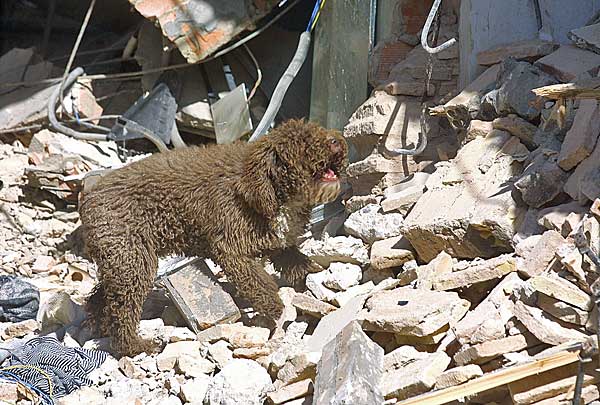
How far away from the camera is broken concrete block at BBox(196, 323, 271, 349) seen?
596cm

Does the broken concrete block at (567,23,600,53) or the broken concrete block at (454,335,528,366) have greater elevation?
the broken concrete block at (567,23,600,53)

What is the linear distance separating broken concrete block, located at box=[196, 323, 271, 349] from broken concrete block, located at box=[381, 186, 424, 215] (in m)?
1.27

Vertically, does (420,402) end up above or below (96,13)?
below

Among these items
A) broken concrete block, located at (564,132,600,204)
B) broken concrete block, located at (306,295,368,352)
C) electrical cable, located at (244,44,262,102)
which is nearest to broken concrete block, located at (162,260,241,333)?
broken concrete block, located at (306,295,368,352)

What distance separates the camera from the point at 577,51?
249 inches

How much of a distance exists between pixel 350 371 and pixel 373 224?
235 centimetres

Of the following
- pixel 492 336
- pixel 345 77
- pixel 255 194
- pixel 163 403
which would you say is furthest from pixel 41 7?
pixel 492 336

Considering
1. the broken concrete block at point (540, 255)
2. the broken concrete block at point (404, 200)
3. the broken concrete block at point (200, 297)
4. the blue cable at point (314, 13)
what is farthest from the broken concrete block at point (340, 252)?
the blue cable at point (314, 13)

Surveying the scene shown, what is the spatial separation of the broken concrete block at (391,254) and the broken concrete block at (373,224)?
4.8 inches

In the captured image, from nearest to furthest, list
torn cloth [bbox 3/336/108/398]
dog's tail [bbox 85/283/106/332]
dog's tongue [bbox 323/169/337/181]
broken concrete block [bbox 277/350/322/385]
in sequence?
broken concrete block [bbox 277/350/322/385]
torn cloth [bbox 3/336/108/398]
dog's tongue [bbox 323/169/337/181]
dog's tail [bbox 85/283/106/332]

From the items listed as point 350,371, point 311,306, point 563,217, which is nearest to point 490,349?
point 350,371

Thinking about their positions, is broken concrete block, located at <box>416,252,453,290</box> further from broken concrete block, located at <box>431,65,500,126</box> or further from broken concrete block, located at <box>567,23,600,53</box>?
broken concrete block, located at <box>567,23,600,53</box>

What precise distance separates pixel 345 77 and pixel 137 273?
315 centimetres

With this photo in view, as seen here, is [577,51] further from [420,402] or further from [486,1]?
[420,402]
